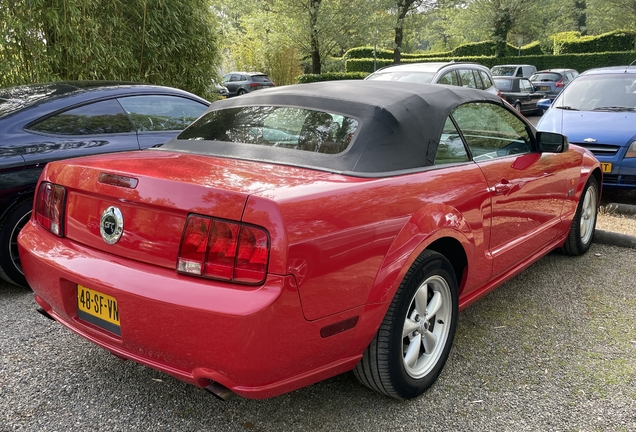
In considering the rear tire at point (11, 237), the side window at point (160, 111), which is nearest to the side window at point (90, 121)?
the side window at point (160, 111)

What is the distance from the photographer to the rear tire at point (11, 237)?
3701 mm

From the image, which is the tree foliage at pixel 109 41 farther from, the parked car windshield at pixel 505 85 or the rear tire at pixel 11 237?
the parked car windshield at pixel 505 85

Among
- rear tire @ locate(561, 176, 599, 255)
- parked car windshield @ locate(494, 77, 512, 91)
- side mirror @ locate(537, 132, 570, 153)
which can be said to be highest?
parked car windshield @ locate(494, 77, 512, 91)

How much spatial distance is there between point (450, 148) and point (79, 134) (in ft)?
9.48

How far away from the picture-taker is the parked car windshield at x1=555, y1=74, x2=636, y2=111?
702cm

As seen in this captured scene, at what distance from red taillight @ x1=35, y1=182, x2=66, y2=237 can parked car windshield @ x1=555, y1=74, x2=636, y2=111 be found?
6.73 m

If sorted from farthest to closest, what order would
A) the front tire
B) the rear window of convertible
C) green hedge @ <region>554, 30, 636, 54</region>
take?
green hedge @ <region>554, 30, 636, 54</region> < the rear window of convertible < the front tire

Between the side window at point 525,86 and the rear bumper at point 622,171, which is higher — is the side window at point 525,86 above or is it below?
above

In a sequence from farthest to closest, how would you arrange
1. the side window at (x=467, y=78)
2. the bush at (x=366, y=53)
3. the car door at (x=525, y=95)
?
the bush at (x=366, y=53), the car door at (x=525, y=95), the side window at (x=467, y=78)

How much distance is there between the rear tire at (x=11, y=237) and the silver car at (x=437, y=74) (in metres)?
6.63

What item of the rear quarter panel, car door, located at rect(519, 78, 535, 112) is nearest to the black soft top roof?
the rear quarter panel

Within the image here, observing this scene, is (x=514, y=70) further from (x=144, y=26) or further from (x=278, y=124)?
(x=278, y=124)

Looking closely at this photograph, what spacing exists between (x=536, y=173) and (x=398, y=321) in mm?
1759

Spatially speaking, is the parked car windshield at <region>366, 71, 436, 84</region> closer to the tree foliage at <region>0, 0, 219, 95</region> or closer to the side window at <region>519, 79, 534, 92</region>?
the tree foliage at <region>0, 0, 219, 95</region>
